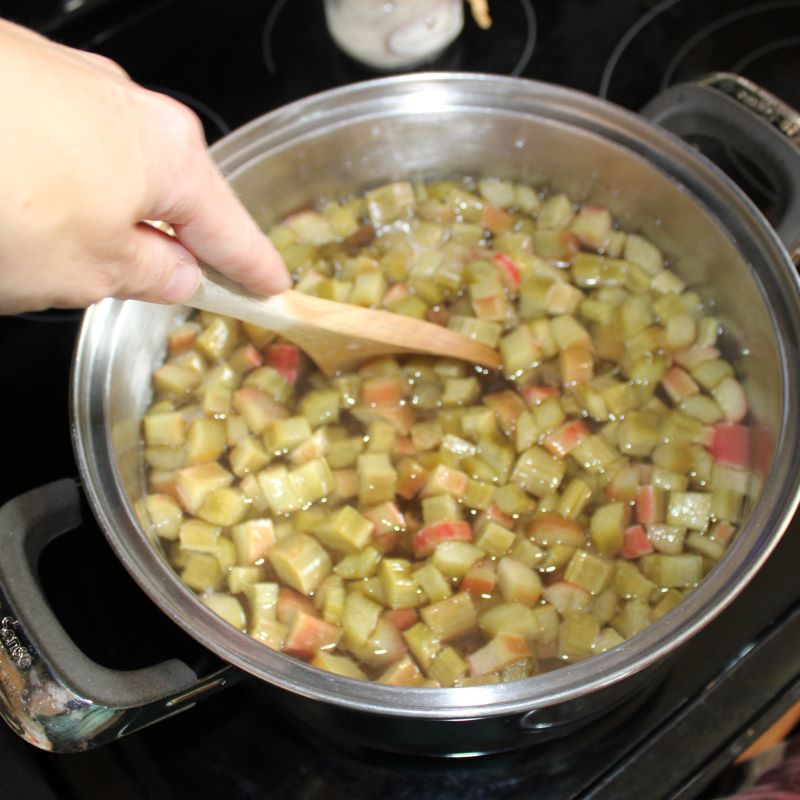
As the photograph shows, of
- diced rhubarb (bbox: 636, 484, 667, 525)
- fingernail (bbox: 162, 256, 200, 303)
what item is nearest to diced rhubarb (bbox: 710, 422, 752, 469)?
diced rhubarb (bbox: 636, 484, 667, 525)

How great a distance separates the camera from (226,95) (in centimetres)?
164

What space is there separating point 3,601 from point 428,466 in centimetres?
60

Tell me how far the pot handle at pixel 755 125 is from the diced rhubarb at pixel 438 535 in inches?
23.6

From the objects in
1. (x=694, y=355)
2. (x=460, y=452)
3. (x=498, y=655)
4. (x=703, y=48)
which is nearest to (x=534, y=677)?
(x=498, y=655)

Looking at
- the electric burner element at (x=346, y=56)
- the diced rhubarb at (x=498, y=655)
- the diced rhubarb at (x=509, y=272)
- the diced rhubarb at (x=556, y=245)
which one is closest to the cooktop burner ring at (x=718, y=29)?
the electric burner element at (x=346, y=56)

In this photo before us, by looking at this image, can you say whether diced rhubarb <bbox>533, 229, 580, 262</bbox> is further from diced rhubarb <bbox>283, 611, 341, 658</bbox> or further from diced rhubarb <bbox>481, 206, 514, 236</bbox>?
diced rhubarb <bbox>283, 611, 341, 658</bbox>

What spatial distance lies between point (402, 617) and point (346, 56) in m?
1.07

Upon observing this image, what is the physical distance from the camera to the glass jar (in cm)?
152

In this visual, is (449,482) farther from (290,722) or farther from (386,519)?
(290,722)

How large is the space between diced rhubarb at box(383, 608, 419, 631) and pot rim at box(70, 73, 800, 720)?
0.26 meters

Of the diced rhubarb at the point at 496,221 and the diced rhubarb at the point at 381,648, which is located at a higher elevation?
the diced rhubarb at the point at 496,221

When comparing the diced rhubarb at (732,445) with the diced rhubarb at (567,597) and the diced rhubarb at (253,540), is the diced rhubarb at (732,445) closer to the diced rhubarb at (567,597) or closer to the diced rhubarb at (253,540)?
the diced rhubarb at (567,597)

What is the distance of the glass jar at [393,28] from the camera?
1.52 metres

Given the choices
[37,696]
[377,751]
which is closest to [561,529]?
[377,751]
